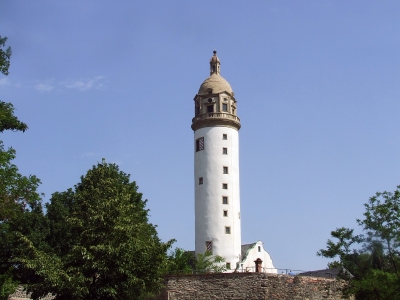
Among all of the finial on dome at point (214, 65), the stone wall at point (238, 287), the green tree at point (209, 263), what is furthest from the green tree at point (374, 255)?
the finial on dome at point (214, 65)

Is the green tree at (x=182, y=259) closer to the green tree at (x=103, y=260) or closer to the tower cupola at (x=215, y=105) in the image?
the tower cupola at (x=215, y=105)

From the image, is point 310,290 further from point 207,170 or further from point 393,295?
point 207,170

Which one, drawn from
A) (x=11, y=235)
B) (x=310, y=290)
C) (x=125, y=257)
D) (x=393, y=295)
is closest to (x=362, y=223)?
(x=393, y=295)

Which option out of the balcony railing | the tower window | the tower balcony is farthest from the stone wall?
the balcony railing

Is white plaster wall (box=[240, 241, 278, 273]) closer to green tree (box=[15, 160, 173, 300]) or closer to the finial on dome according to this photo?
the finial on dome

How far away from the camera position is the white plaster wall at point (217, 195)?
50750 mm

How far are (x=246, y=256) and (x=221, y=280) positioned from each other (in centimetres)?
1663

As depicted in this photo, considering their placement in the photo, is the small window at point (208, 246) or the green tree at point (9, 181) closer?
the green tree at point (9, 181)

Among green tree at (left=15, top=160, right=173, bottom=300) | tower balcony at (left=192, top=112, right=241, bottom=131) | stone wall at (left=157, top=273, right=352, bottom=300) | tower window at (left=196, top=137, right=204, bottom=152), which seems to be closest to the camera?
green tree at (left=15, top=160, right=173, bottom=300)

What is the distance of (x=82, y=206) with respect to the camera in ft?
95.1

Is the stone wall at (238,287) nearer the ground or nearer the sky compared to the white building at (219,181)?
nearer the ground

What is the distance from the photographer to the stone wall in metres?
35.5

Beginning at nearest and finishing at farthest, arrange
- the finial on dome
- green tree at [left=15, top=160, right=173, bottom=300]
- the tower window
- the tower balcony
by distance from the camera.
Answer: green tree at [left=15, top=160, right=173, bottom=300] → the tower window → the tower balcony → the finial on dome

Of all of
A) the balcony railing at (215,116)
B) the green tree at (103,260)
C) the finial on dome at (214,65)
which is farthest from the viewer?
the finial on dome at (214,65)
